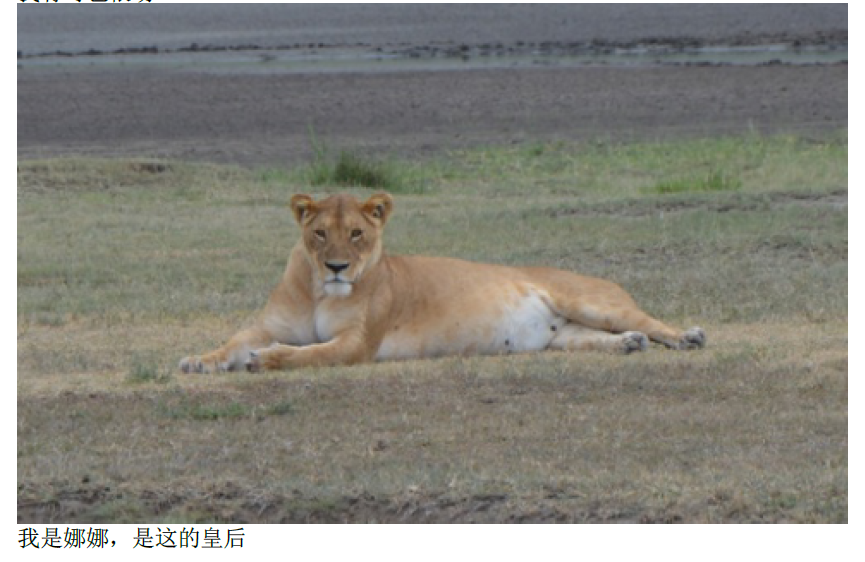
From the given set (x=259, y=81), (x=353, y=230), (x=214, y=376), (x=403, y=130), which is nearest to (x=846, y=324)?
(x=353, y=230)

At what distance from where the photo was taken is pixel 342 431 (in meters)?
6.46

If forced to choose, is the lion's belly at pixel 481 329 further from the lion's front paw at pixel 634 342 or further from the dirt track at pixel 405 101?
the dirt track at pixel 405 101

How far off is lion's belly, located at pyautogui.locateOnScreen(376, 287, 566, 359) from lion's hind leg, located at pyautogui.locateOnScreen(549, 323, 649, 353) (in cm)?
5

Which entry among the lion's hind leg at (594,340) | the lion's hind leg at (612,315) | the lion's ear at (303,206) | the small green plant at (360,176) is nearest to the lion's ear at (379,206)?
the lion's ear at (303,206)

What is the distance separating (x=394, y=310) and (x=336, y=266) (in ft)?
1.25

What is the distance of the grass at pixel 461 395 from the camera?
5.57 meters

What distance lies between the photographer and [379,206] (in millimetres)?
8062

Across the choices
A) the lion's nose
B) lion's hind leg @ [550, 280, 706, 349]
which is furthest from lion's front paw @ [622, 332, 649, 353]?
the lion's nose

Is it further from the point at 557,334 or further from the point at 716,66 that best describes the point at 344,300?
the point at 716,66

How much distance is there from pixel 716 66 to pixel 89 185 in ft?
56.2

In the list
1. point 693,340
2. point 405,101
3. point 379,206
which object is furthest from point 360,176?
point 405,101

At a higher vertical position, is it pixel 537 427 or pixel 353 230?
pixel 353 230

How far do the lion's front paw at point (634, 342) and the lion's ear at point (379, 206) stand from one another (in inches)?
48.3

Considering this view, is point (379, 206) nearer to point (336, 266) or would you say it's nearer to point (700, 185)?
point (336, 266)
